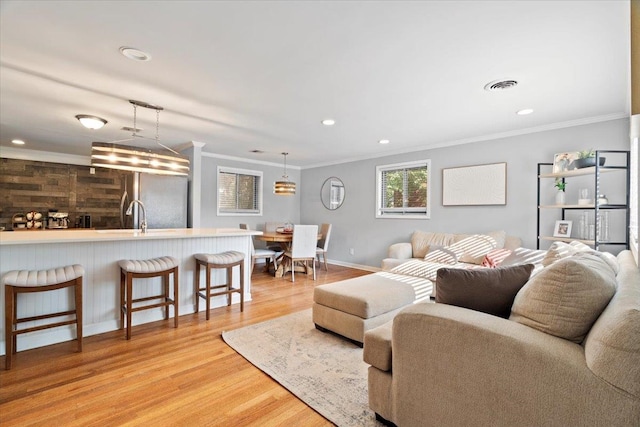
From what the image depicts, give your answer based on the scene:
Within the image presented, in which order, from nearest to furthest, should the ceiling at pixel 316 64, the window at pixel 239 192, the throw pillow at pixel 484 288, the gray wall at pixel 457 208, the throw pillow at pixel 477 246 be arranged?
the throw pillow at pixel 484 288
the ceiling at pixel 316 64
the gray wall at pixel 457 208
the throw pillow at pixel 477 246
the window at pixel 239 192

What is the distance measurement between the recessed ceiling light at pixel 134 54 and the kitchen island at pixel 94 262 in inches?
61.2

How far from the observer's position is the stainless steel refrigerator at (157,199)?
4.62 m

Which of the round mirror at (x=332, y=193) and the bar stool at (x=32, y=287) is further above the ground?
the round mirror at (x=332, y=193)

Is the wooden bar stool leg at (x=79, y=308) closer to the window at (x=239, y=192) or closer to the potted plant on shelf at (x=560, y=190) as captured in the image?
the window at (x=239, y=192)

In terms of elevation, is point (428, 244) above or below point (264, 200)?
below

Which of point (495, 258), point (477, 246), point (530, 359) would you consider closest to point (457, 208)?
point (477, 246)

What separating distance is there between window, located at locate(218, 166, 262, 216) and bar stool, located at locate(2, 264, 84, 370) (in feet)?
12.6

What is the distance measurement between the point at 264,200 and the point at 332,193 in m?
1.61

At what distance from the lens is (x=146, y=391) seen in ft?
6.17

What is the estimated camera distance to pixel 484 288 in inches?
59.6

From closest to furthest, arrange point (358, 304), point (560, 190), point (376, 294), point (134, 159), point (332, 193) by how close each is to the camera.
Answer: point (358, 304) < point (376, 294) < point (134, 159) < point (560, 190) < point (332, 193)

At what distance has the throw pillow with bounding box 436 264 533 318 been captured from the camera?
4.92 ft

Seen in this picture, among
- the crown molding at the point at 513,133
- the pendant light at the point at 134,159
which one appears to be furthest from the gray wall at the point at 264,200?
the pendant light at the point at 134,159

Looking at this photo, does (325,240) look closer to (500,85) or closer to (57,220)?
(500,85)
